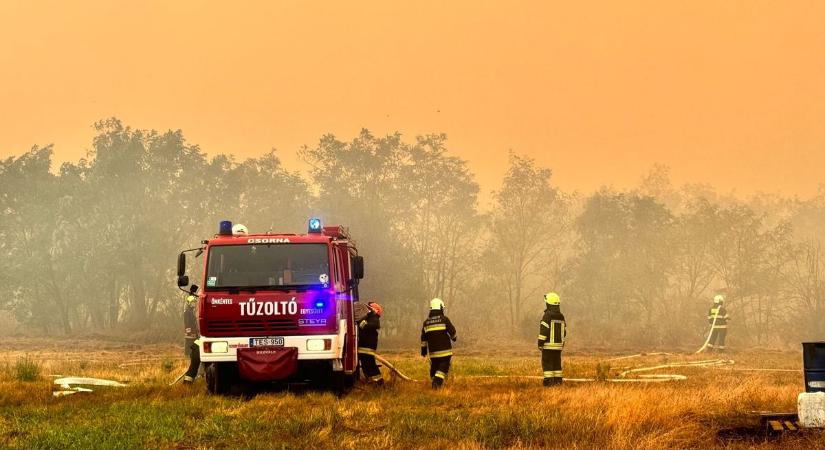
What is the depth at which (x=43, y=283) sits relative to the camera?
44219 mm

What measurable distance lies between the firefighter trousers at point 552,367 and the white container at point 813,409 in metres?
5.75

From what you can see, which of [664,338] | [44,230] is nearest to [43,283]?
[44,230]

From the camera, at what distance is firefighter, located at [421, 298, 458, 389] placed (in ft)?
43.9

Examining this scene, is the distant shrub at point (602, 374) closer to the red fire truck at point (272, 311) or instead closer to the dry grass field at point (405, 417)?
the dry grass field at point (405, 417)

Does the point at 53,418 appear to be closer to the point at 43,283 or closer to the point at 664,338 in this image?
the point at 664,338

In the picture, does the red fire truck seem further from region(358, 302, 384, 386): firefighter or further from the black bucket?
the black bucket

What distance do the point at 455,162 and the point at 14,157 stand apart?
2696 cm

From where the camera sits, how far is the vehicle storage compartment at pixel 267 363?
11.5 metres

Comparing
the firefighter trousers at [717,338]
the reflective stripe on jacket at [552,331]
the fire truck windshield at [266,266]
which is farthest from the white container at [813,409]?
the firefighter trousers at [717,338]

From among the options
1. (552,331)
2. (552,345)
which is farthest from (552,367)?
(552,331)

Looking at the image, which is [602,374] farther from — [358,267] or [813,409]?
[813,409]

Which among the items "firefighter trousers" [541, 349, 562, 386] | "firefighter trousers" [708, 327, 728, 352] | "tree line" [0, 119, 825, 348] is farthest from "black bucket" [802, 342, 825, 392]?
"tree line" [0, 119, 825, 348]

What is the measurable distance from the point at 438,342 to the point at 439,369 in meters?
0.49

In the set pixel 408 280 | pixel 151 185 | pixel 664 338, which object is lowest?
pixel 664 338
